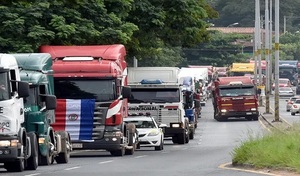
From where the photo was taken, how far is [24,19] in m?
42.8

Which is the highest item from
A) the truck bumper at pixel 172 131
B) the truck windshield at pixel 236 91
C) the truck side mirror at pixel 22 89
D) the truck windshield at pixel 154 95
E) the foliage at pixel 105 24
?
the foliage at pixel 105 24

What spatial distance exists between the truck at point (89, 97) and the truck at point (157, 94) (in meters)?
8.86

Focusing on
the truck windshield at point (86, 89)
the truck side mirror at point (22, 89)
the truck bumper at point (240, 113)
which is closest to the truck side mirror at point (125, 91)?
the truck windshield at point (86, 89)

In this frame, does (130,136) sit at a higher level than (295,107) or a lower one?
higher

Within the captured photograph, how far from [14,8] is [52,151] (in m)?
13.8

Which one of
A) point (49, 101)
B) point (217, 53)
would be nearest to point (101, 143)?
point (49, 101)

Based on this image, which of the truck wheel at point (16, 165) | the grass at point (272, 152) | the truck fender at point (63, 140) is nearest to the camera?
the grass at point (272, 152)

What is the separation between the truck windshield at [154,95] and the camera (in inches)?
1777

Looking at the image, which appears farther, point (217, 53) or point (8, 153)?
point (217, 53)

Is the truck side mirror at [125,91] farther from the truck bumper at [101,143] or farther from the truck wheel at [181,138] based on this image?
the truck wheel at [181,138]

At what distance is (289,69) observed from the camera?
135125 mm

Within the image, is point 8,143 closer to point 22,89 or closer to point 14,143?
point 14,143

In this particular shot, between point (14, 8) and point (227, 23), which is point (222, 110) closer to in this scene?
point (14, 8)

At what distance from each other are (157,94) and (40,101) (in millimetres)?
16891
